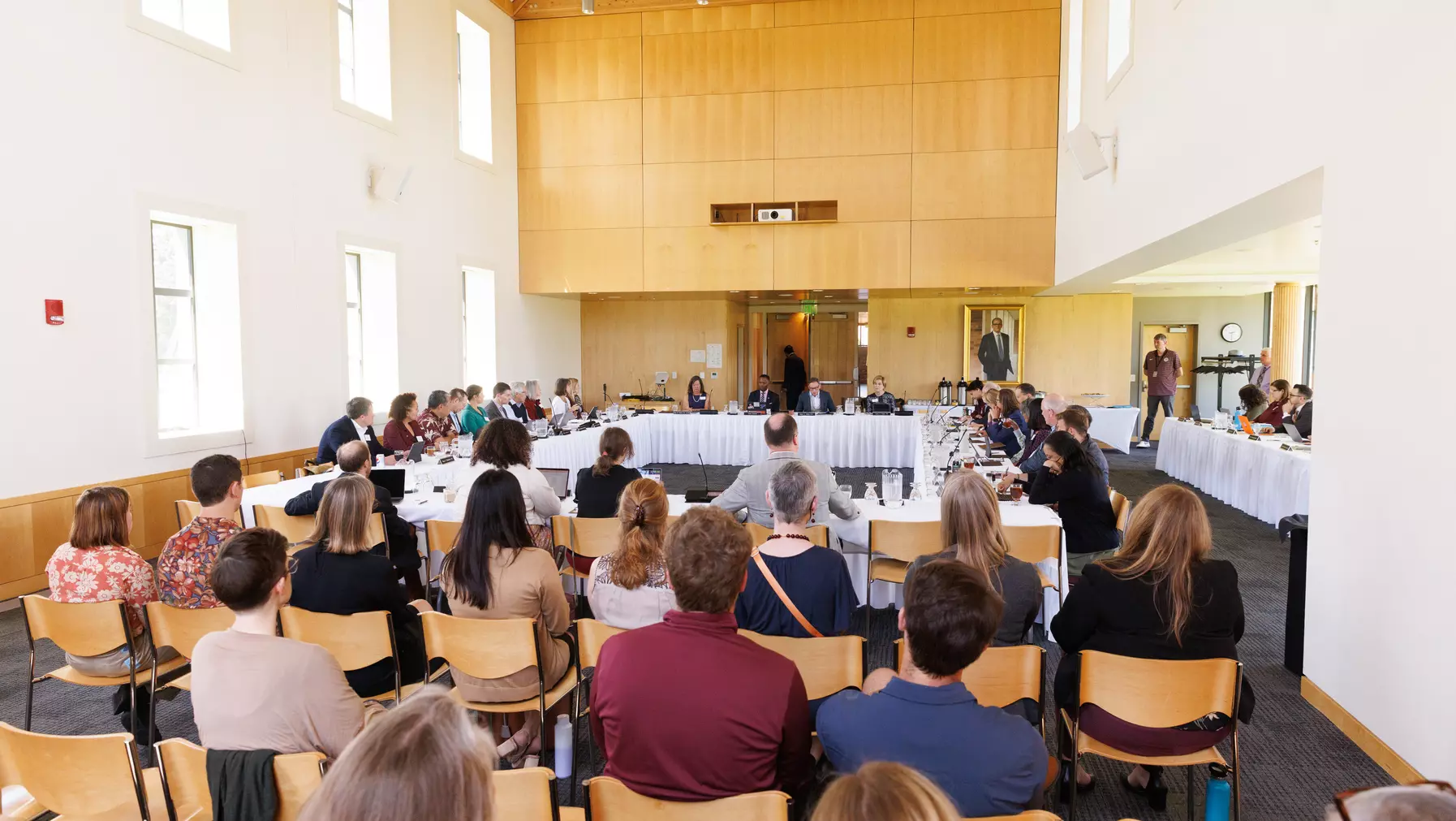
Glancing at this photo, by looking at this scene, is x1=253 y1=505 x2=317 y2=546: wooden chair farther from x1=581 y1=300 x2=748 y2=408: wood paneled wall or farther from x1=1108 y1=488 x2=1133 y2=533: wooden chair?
x1=581 y1=300 x2=748 y2=408: wood paneled wall

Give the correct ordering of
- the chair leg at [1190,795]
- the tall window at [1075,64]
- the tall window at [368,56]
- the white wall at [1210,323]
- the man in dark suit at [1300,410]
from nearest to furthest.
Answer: the chair leg at [1190,795] < the man in dark suit at [1300,410] < the tall window at [368,56] < the tall window at [1075,64] < the white wall at [1210,323]

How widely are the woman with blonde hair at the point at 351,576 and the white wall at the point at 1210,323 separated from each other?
15.3 metres

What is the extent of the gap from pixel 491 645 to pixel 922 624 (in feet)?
5.47

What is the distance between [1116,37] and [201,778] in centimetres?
968

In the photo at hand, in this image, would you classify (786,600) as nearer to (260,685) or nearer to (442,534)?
(260,685)

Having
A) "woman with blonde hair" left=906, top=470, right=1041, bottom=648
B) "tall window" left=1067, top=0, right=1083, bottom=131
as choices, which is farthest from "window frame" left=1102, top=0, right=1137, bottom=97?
"woman with blonde hair" left=906, top=470, right=1041, bottom=648

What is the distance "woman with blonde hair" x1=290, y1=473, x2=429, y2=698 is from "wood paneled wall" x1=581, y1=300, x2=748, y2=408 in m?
11.4

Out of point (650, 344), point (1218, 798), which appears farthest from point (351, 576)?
point (650, 344)

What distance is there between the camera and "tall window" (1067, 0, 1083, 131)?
33.9 ft

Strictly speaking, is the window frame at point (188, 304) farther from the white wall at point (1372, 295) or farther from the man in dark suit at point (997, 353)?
the man in dark suit at point (997, 353)

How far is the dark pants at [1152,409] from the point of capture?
13.3 meters

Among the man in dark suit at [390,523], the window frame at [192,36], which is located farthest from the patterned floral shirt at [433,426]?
Result: the window frame at [192,36]

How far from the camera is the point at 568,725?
3.04m

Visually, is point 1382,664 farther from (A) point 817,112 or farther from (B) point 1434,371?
(A) point 817,112
